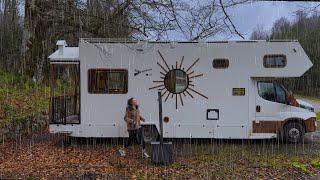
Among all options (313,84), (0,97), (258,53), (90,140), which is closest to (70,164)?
(90,140)

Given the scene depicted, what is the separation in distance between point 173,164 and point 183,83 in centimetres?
372

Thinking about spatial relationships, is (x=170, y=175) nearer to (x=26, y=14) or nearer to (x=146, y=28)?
(x=146, y=28)

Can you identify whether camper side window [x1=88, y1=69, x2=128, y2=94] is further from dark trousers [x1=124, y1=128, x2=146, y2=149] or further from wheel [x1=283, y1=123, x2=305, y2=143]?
wheel [x1=283, y1=123, x2=305, y2=143]

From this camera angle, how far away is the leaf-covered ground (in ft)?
38.3

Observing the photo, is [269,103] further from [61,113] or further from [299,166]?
[61,113]

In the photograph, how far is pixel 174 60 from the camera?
628 inches

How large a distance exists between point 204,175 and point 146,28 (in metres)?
9.92

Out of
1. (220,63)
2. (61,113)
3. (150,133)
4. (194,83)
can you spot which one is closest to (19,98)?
(61,113)

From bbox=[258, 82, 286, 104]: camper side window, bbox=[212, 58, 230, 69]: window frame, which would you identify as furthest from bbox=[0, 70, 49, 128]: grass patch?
A: bbox=[258, 82, 286, 104]: camper side window

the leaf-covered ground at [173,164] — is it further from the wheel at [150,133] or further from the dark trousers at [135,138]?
the wheel at [150,133]

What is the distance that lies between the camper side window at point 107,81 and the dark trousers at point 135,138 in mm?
1410

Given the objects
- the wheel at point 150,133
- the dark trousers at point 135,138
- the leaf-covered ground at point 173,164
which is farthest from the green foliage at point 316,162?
the wheel at point 150,133

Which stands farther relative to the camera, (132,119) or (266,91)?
(266,91)

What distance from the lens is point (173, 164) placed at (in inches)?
506
